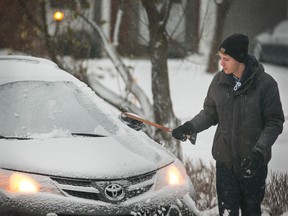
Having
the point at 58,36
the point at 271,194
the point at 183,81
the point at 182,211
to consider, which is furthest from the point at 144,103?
the point at 183,81

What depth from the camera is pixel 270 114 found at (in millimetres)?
4242

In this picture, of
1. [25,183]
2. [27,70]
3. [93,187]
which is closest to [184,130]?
[93,187]

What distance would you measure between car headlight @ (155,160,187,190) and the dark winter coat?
0.99 ft

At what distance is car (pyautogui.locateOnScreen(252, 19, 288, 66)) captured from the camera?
1620 centimetres

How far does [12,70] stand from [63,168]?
5.26ft

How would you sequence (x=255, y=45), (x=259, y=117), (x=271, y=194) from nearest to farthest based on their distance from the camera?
(x=259, y=117) < (x=271, y=194) < (x=255, y=45)

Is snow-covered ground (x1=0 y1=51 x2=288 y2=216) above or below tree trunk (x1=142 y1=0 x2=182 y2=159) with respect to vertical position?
below

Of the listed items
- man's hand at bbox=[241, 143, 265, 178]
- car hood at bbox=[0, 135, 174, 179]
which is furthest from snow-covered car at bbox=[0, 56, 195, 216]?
man's hand at bbox=[241, 143, 265, 178]

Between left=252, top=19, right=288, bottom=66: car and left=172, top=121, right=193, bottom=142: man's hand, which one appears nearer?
left=172, top=121, right=193, bottom=142: man's hand

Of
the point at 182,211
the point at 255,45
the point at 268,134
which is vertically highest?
the point at 268,134

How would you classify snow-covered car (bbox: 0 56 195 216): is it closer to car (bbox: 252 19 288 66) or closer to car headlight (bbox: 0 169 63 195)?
car headlight (bbox: 0 169 63 195)

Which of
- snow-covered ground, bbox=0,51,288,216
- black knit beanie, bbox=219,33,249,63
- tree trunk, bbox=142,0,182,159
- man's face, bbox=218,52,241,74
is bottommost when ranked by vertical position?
snow-covered ground, bbox=0,51,288,216

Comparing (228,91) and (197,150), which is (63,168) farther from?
(197,150)

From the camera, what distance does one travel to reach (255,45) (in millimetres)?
17078
